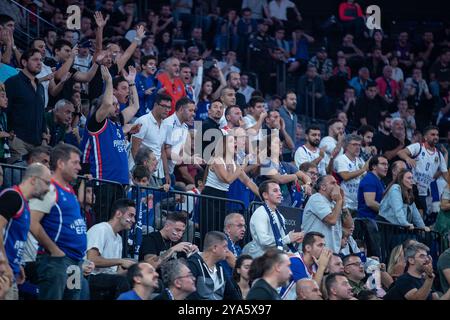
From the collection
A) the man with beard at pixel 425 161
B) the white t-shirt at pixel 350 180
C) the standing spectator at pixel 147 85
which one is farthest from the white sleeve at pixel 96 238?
the man with beard at pixel 425 161

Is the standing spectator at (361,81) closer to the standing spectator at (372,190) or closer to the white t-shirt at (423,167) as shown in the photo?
the white t-shirt at (423,167)

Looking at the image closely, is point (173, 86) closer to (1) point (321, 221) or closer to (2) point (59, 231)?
(1) point (321, 221)

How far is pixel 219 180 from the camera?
14258mm

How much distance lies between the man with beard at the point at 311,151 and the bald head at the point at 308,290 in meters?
5.15

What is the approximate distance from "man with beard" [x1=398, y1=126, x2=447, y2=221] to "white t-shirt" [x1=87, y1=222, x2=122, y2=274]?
297 inches

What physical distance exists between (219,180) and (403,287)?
2817 mm

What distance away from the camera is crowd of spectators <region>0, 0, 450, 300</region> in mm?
10508

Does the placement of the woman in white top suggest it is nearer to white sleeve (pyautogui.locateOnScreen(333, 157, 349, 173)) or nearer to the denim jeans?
white sleeve (pyautogui.locateOnScreen(333, 157, 349, 173))

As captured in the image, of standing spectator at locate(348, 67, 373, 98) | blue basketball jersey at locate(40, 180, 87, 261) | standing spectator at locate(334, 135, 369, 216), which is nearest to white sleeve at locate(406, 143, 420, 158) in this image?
standing spectator at locate(334, 135, 369, 216)

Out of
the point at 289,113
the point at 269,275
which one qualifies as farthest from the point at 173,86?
the point at 269,275

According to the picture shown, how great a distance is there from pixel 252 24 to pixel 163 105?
8.49 m

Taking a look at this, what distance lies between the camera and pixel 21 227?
32.2ft

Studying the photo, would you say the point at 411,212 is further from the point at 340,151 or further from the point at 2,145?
the point at 2,145

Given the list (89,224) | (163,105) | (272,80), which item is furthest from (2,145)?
(272,80)
